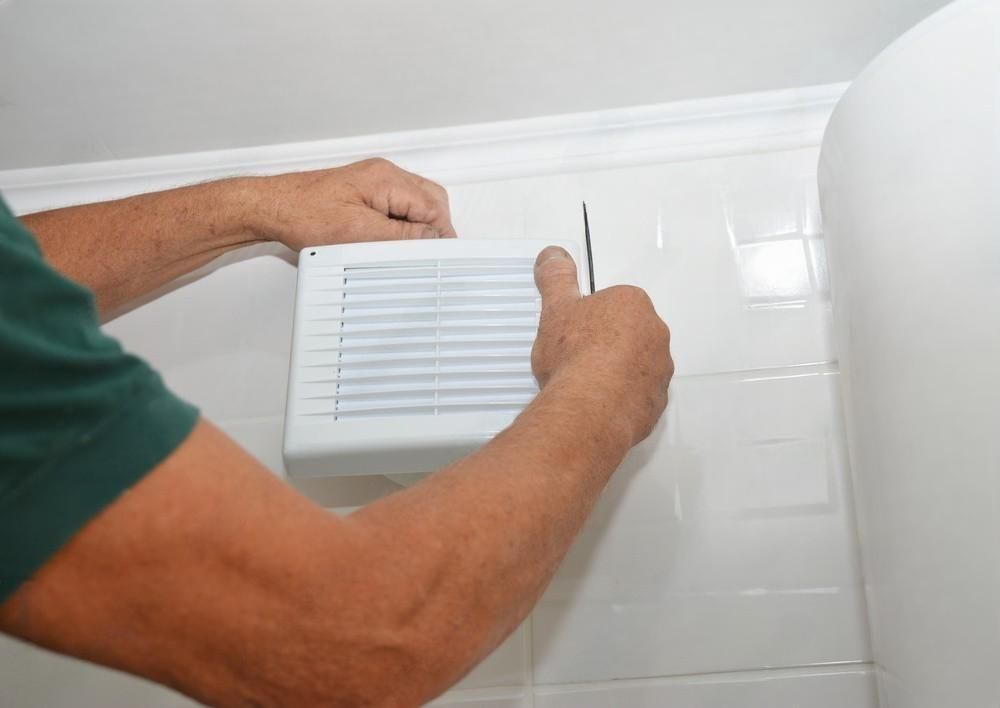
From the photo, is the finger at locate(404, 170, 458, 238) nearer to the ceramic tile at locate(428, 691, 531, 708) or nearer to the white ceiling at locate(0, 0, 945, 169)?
the white ceiling at locate(0, 0, 945, 169)

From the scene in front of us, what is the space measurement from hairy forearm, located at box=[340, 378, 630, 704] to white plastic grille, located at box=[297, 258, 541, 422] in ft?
0.62

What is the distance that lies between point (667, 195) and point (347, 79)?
0.38 m

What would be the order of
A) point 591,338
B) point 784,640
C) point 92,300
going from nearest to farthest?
point 92,300 < point 591,338 < point 784,640

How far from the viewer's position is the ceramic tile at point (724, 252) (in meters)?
0.89

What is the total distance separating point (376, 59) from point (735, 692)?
2.44 ft

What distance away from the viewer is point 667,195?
97 centimetres

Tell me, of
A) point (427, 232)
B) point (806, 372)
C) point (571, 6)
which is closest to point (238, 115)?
point (427, 232)

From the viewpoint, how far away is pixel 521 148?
1016 mm

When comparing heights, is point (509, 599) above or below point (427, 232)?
below

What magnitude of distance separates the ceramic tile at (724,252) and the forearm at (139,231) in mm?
390

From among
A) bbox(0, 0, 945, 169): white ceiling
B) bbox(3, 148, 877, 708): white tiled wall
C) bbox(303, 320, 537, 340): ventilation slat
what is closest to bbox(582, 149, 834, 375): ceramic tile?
bbox(3, 148, 877, 708): white tiled wall

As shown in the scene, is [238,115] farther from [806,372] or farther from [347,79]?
[806,372]

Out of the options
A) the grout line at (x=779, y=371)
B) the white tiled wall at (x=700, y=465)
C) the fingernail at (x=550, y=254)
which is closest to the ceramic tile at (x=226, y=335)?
the white tiled wall at (x=700, y=465)

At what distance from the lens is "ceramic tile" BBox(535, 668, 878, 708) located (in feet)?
2.56
